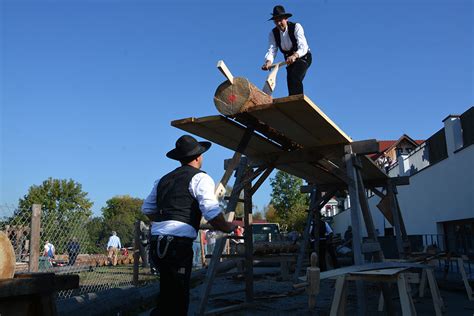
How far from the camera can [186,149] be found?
400 centimetres

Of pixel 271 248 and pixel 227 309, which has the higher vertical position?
pixel 271 248

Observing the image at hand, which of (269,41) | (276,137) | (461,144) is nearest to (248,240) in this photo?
(276,137)

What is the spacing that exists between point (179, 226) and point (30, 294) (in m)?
1.19

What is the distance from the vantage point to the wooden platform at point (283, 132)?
4785 mm

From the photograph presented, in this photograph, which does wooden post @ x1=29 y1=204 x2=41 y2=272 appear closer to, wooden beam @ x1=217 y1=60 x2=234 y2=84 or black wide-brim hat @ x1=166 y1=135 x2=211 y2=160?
black wide-brim hat @ x1=166 y1=135 x2=211 y2=160

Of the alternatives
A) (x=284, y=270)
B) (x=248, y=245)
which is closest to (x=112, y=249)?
(x=284, y=270)

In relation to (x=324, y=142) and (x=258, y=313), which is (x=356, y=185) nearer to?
(x=324, y=142)

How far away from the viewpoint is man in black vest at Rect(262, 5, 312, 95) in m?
5.86

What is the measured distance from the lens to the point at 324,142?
20.2 ft

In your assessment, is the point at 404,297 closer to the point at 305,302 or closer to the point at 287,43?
the point at 305,302

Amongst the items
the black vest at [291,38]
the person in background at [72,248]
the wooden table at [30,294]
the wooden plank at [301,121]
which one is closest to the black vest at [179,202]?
the wooden table at [30,294]

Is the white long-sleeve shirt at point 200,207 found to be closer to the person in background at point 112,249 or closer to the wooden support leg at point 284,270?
the wooden support leg at point 284,270

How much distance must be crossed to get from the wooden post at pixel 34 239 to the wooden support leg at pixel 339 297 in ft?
11.3

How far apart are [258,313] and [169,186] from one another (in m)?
3.13
